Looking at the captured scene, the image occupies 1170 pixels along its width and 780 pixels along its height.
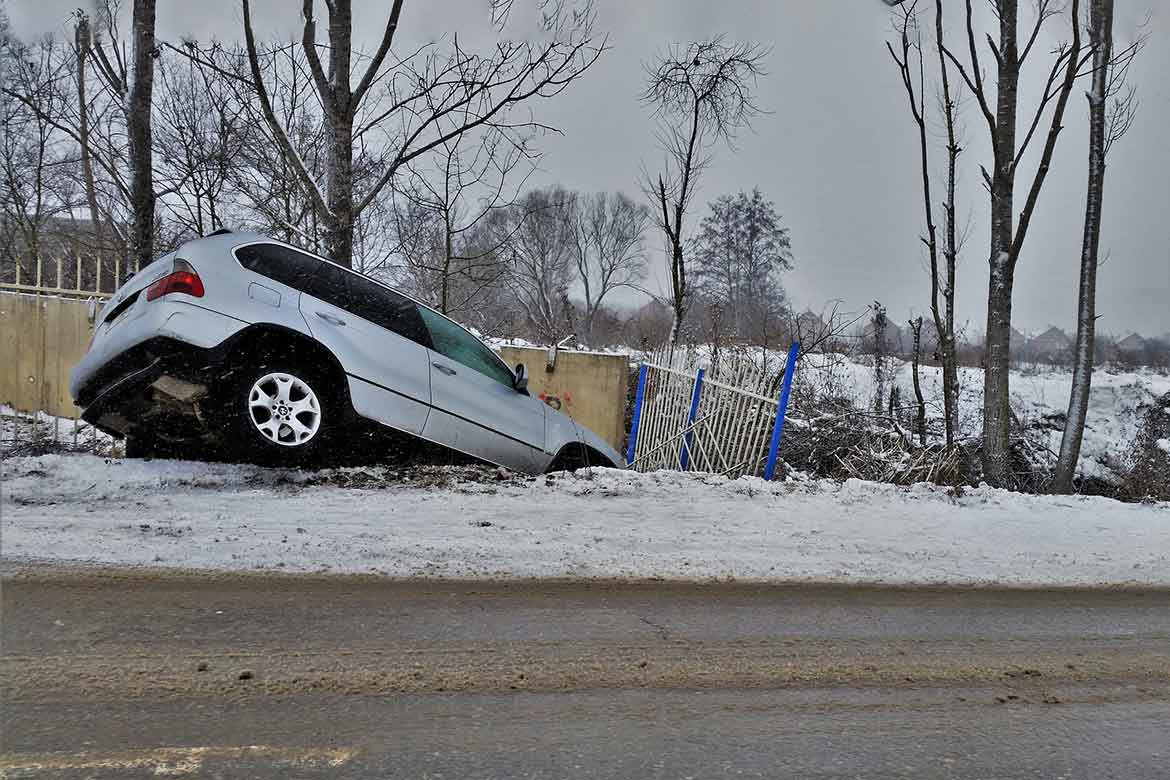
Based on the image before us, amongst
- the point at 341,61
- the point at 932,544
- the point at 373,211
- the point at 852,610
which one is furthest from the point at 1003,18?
the point at 373,211

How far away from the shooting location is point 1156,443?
1275 centimetres

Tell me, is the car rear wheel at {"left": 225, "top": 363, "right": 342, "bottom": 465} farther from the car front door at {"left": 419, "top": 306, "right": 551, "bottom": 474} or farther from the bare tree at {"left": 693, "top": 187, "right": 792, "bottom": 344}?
the bare tree at {"left": 693, "top": 187, "right": 792, "bottom": 344}

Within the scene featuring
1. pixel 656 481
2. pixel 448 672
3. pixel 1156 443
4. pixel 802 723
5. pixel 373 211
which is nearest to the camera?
pixel 802 723

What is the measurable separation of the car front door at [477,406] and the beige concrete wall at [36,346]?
487cm

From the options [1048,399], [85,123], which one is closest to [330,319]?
[85,123]

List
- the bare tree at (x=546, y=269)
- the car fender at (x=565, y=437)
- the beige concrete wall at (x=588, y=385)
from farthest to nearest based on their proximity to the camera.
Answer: the bare tree at (x=546, y=269), the beige concrete wall at (x=588, y=385), the car fender at (x=565, y=437)

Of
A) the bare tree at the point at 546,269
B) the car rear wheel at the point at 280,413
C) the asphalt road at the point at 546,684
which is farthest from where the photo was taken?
the bare tree at the point at 546,269

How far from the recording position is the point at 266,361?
218 inches

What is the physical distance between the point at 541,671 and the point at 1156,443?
1370 cm

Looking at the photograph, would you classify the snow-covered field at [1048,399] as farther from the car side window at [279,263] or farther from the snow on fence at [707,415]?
the car side window at [279,263]

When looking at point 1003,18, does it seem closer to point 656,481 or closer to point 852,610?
point 656,481

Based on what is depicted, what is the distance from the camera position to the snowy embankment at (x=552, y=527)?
14.0 feet

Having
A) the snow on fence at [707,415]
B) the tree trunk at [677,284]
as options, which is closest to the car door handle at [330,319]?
the snow on fence at [707,415]

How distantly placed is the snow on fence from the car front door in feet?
7.40
